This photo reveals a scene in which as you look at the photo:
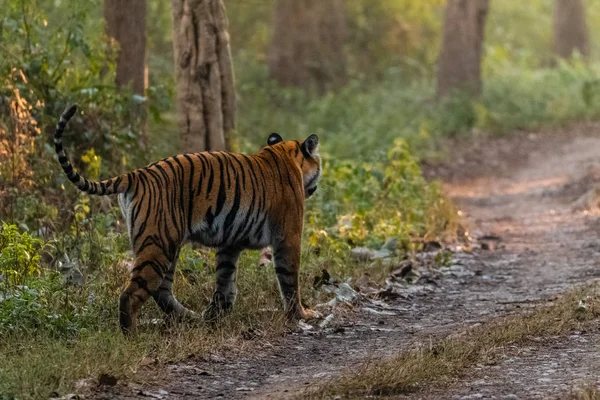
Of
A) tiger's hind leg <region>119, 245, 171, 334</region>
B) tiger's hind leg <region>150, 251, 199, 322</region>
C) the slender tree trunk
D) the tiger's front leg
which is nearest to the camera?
tiger's hind leg <region>119, 245, 171, 334</region>

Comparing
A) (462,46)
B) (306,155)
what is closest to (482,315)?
(306,155)

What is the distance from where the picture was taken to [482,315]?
856 cm

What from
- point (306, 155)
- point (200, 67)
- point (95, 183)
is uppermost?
point (200, 67)

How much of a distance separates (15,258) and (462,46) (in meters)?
18.4

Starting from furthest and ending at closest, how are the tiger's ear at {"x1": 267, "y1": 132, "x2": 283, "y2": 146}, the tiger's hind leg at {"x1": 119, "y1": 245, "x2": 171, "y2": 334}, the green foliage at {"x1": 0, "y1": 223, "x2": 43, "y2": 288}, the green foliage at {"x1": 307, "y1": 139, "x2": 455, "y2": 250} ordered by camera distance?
the green foliage at {"x1": 307, "y1": 139, "x2": 455, "y2": 250} → the tiger's ear at {"x1": 267, "y1": 132, "x2": 283, "y2": 146} → the green foliage at {"x1": 0, "y1": 223, "x2": 43, "y2": 288} → the tiger's hind leg at {"x1": 119, "y1": 245, "x2": 171, "y2": 334}

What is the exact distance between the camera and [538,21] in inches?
1580

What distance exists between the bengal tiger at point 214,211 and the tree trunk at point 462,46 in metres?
16.7

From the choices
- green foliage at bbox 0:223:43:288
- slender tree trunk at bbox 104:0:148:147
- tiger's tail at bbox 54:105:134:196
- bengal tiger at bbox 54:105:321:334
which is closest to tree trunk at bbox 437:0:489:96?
slender tree trunk at bbox 104:0:148:147

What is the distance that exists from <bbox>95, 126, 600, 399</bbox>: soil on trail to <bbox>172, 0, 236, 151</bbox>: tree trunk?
2.69m

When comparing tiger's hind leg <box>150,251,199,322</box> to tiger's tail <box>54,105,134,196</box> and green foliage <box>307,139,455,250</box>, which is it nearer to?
tiger's tail <box>54,105,134,196</box>

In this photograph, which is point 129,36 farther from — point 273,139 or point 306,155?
point 306,155

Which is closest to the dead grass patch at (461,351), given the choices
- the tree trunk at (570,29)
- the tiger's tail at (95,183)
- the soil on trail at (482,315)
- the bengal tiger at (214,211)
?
the soil on trail at (482,315)

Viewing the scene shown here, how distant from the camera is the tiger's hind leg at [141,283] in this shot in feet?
24.0

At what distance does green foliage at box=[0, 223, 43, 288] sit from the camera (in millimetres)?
7703
